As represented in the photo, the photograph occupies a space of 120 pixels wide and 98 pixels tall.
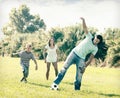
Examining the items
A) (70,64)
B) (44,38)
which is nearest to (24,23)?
(44,38)

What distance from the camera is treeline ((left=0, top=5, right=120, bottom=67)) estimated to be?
1658 centimetres

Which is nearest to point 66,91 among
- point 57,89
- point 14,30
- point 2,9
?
point 57,89

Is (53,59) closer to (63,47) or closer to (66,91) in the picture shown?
(66,91)

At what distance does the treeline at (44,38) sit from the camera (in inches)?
653

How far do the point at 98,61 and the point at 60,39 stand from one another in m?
2.22

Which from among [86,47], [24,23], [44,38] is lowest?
[44,38]

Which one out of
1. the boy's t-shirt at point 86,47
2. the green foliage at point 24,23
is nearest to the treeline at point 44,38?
the green foliage at point 24,23

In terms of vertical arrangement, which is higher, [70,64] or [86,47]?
[86,47]

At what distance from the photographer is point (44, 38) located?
57.8 feet

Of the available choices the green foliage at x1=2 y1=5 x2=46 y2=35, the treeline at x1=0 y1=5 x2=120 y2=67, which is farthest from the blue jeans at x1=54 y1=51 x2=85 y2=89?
the green foliage at x1=2 y1=5 x2=46 y2=35

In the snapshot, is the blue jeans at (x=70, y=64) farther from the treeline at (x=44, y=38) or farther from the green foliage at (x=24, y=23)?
the green foliage at (x=24, y=23)

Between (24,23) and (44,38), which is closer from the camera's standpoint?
(44,38)

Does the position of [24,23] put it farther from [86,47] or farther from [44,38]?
[86,47]

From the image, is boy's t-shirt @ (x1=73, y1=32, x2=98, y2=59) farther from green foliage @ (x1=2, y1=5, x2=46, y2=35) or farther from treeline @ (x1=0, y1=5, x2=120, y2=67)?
green foliage @ (x1=2, y1=5, x2=46, y2=35)
